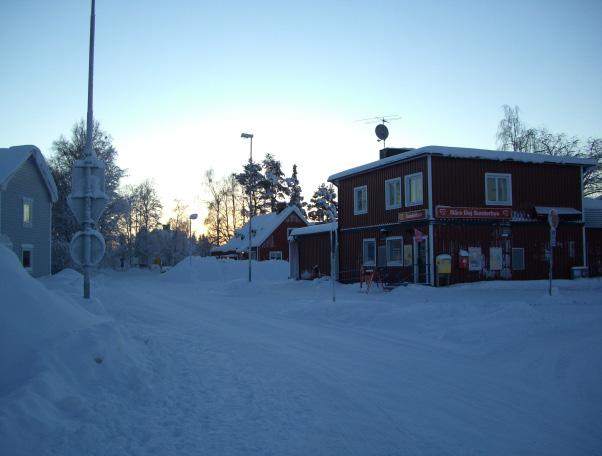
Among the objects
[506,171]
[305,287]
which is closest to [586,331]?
[506,171]

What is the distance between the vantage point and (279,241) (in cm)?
5934

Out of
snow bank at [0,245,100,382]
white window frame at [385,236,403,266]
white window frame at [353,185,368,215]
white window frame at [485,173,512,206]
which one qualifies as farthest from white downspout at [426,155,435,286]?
snow bank at [0,245,100,382]

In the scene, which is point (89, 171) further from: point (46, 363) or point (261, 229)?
point (261, 229)

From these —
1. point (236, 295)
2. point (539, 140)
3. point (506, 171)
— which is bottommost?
point (236, 295)

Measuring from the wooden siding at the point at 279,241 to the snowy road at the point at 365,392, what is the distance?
147 ft

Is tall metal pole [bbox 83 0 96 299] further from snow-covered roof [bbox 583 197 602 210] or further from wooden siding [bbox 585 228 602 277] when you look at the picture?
snow-covered roof [bbox 583 197 602 210]

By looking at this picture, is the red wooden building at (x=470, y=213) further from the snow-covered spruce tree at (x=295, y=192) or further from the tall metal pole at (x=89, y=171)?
the snow-covered spruce tree at (x=295, y=192)

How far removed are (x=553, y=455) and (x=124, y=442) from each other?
410 centimetres

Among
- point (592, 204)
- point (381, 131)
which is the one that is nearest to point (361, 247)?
point (381, 131)

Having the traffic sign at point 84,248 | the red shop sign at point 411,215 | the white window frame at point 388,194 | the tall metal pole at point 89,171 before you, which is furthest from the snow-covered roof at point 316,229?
the traffic sign at point 84,248

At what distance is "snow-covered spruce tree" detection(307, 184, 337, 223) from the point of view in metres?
80.3

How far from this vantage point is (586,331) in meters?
10.9

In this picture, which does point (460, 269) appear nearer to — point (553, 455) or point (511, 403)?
point (511, 403)

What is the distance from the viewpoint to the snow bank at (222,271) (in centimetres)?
4609
